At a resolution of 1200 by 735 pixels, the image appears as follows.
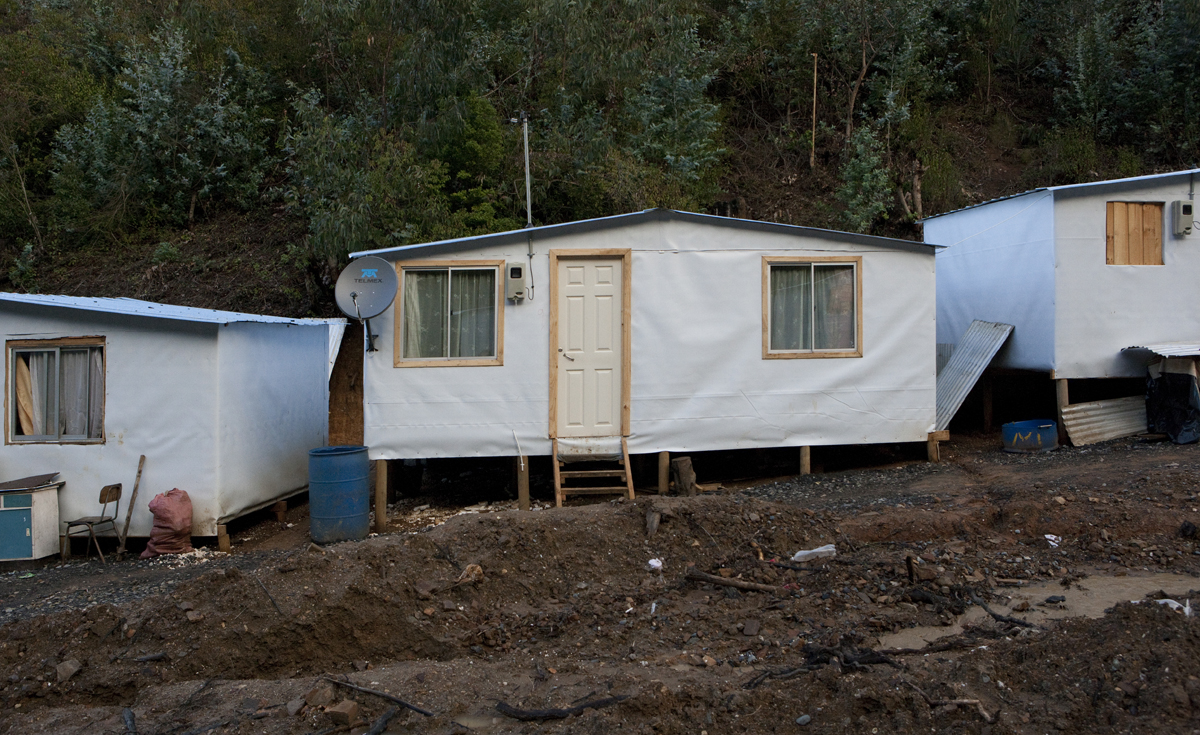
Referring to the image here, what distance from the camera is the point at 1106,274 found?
10.4 metres

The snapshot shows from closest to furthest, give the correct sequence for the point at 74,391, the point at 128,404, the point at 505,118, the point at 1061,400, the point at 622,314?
the point at 128,404, the point at 74,391, the point at 622,314, the point at 1061,400, the point at 505,118

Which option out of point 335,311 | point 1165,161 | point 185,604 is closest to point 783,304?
point 185,604

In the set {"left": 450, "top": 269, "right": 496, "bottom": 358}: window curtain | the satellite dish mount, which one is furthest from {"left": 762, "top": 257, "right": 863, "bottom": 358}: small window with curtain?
the satellite dish mount

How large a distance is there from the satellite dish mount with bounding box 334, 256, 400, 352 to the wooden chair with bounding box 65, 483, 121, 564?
2763 mm

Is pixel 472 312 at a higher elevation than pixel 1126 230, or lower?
lower

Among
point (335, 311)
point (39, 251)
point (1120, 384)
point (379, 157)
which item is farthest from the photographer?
point (39, 251)

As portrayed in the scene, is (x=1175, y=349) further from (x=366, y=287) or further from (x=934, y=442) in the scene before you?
(x=366, y=287)

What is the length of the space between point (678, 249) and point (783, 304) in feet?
4.28

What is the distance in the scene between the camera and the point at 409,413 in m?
9.18

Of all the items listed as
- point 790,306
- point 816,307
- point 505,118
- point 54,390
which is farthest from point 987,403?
point 54,390

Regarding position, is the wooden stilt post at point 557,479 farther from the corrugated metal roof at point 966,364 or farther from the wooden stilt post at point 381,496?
the corrugated metal roof at point 966,364

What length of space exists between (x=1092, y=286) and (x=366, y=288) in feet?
26.9

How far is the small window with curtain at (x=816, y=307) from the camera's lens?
31.4ft

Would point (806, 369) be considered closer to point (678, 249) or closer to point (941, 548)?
point (678, 249)
